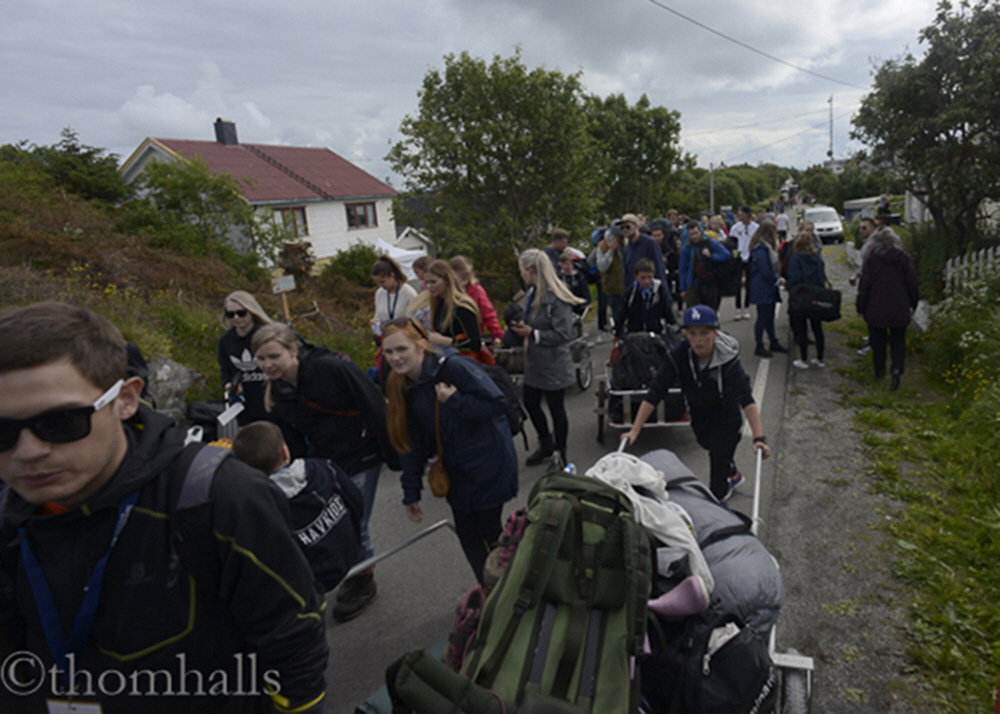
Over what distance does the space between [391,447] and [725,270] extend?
770 cm

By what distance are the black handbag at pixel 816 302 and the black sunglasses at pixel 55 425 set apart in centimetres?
858

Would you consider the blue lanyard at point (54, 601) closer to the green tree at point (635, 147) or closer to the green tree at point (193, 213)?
the green tree at point (193, 213)

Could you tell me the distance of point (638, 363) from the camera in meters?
6.20

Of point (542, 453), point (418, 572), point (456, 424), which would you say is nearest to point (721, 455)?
point (456, 424)

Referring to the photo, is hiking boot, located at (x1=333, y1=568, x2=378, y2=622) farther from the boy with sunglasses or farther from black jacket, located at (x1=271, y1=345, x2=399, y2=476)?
the boy with sunglasses

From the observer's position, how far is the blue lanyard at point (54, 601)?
1.36m

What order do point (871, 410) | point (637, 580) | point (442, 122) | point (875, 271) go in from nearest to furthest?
point (637, 580)
point (871, 410)
point (875, 271)
point (442, 122)

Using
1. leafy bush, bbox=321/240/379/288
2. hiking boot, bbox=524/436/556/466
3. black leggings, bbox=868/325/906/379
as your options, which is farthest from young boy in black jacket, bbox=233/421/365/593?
leafy bush, bbox=321/240/379/288

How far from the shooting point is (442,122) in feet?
56.4

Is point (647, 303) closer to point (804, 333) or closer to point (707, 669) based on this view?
point (804, 333)

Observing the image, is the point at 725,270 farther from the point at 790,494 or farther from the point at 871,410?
the point at 790,494

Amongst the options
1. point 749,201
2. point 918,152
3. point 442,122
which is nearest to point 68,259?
point 442,122

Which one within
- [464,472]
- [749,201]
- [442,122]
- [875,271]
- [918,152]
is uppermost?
[749,201]

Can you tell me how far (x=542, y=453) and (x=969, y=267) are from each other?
7.68 m
